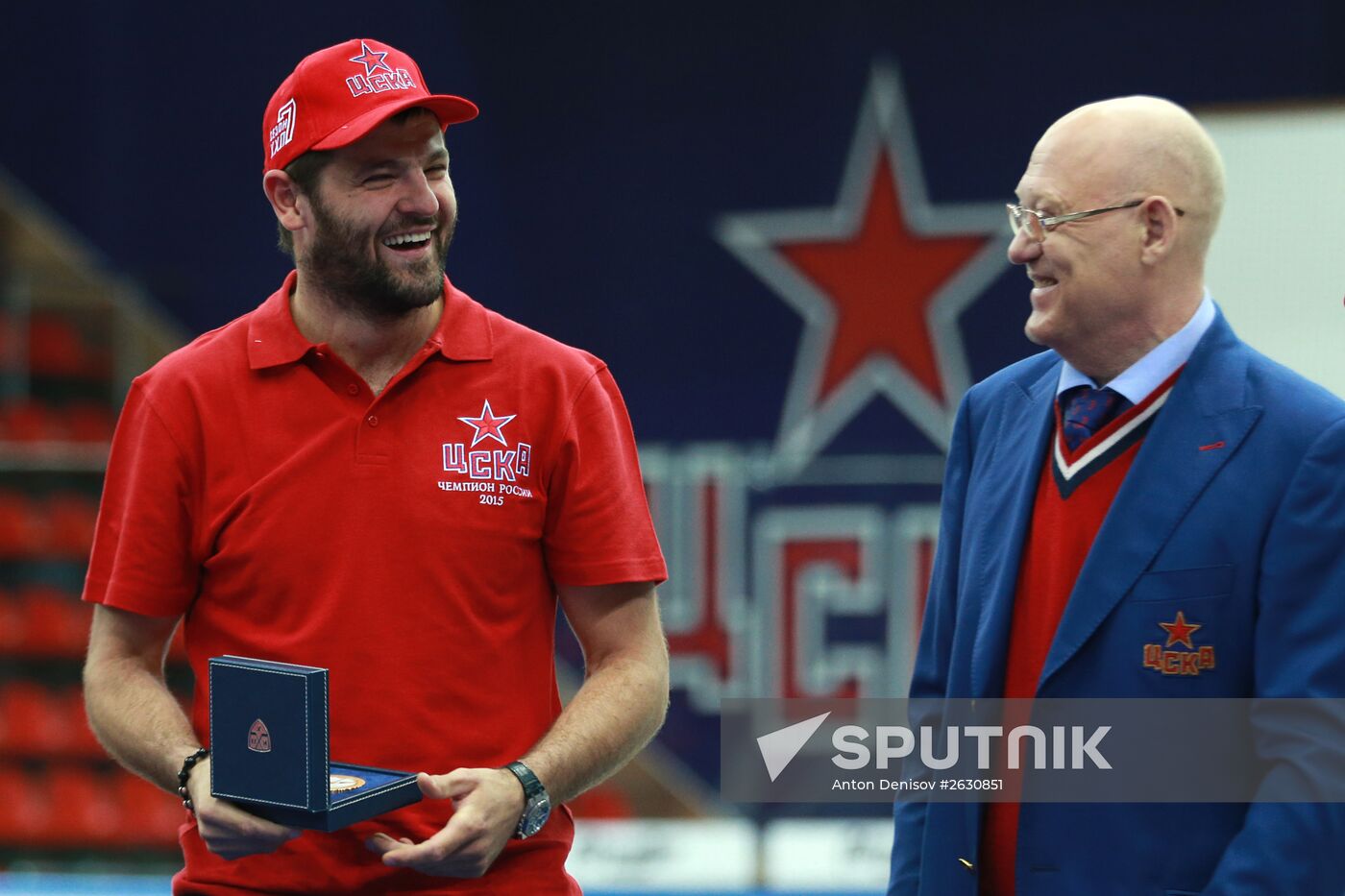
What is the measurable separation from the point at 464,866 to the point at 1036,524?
27.0 inches

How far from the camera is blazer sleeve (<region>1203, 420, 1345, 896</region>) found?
1.57 metres

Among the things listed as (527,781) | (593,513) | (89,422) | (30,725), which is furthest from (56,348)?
(527,781)

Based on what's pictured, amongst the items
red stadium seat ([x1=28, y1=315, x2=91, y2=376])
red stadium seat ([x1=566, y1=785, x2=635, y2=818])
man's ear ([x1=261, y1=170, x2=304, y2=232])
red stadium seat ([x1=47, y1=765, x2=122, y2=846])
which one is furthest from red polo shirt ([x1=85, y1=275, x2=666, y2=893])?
red stadium seat ([x1=28, y1=315, x2=91, y2=376])

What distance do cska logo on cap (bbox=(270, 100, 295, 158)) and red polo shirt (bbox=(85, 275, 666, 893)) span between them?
201 mm

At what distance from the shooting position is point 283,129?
1.97m

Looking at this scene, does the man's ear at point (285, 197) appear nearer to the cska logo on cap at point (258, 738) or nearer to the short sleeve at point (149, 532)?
the short sleeve at point (149, 532)

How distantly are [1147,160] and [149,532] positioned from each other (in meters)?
1.14

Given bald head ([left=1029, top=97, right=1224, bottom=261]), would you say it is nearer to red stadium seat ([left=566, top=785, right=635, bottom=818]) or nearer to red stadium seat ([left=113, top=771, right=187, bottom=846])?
red stadium seat ([left=566, top=785, right=635, bottom=818])

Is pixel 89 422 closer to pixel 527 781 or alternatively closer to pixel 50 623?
pixel 50 623

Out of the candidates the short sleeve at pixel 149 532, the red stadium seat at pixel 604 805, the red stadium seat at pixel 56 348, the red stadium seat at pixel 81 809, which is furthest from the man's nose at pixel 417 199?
the red stadium seat at pixel 56 348

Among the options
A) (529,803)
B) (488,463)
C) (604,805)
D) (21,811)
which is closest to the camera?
(529,803)

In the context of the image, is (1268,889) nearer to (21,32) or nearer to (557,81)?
(557,81)

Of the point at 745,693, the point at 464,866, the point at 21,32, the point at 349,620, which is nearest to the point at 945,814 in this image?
the point at 464,866

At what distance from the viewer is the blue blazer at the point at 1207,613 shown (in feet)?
5.19
